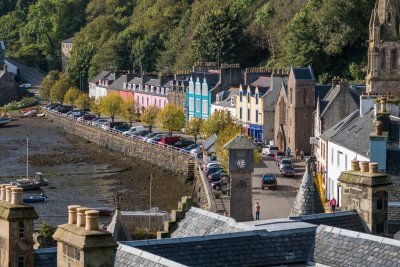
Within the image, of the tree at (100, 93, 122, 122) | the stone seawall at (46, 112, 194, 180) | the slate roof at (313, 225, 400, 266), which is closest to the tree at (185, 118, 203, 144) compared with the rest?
the stone seawall at (46, 112, 194, 180)

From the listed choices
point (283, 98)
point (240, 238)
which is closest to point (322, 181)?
point (283, 98)

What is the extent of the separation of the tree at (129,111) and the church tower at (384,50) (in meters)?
42.5

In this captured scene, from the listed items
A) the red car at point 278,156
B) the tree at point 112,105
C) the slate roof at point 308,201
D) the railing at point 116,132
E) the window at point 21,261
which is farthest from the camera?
the tree at point 112,105

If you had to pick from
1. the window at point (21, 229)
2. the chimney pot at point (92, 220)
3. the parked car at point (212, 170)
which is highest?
the chimney pot at point (92, 220)

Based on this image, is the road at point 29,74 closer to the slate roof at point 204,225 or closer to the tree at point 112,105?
the tree at point 112,105

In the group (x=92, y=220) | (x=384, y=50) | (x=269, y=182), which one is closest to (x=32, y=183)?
(x=269, y=182)

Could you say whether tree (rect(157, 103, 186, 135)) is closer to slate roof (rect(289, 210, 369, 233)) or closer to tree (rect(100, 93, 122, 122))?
tree (rect(100, 93, 122, 122))

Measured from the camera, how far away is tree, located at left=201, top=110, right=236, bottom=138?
85875 mm

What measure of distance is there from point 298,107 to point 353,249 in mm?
58669

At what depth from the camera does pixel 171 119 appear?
325ft

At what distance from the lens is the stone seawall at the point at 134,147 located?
86.8 m

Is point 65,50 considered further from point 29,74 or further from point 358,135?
point 358,135

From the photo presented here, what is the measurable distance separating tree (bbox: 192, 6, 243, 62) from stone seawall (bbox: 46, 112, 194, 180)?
706 inches

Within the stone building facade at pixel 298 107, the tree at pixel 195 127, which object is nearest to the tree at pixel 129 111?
the tree at pixel 195 127
